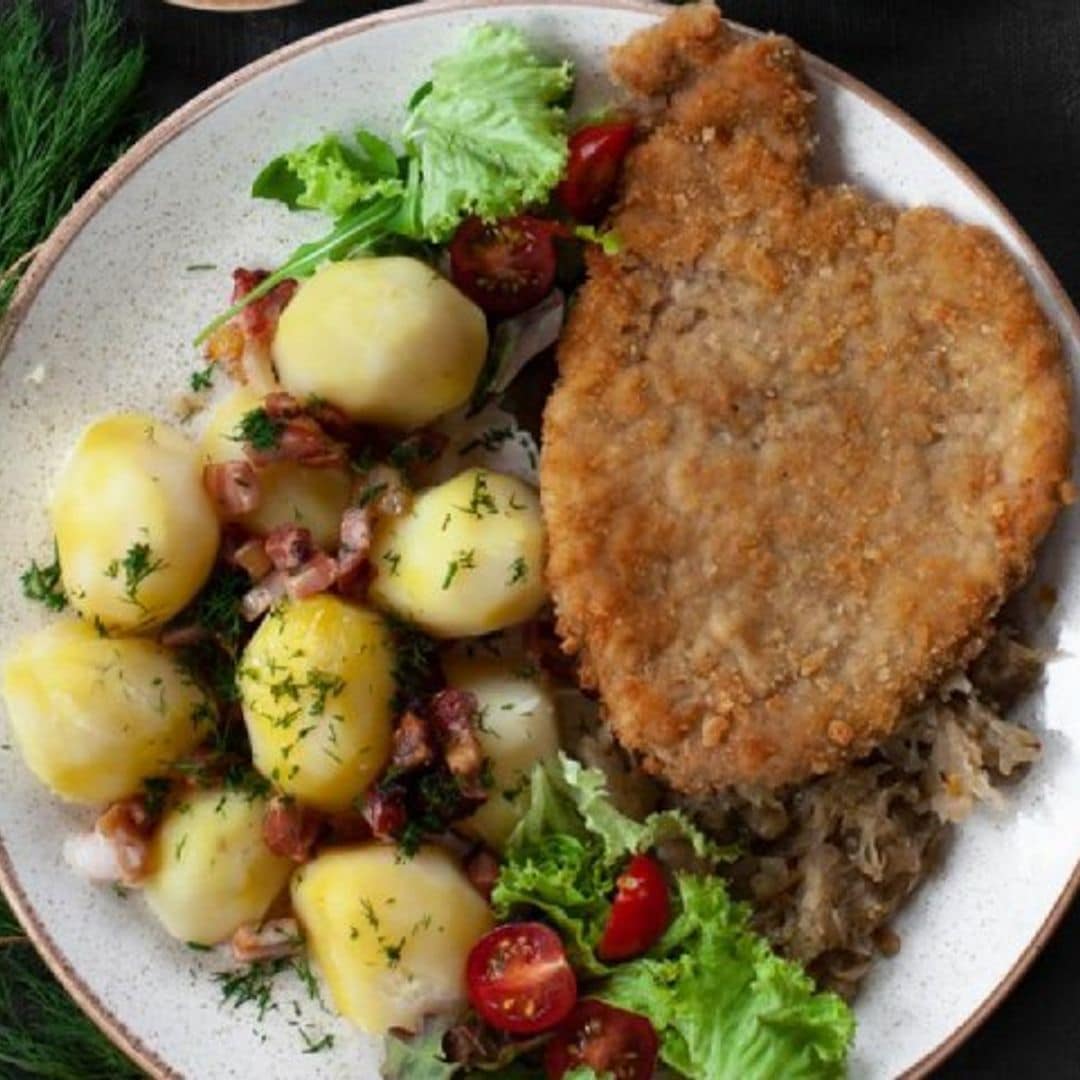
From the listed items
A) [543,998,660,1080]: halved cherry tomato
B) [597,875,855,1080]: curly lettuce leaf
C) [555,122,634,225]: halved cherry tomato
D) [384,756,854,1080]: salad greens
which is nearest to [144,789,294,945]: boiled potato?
[384,756,854,1080]: salad greens

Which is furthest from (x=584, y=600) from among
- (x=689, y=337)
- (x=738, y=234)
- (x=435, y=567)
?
(x=738, y=234)

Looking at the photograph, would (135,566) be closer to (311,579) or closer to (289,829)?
(311,579)

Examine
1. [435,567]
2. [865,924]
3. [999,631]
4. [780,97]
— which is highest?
[780,97]

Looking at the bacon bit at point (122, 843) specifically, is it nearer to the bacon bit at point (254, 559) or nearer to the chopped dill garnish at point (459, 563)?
the bacon bit at point (254, 559)

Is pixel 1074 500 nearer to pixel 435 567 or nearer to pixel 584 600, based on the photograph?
pixel 584 600

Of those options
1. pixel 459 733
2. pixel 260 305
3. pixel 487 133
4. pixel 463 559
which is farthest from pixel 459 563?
pixel 487 133
